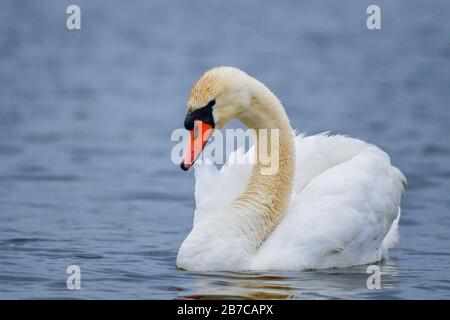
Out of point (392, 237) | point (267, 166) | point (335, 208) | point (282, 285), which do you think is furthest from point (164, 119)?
point (282, 285)

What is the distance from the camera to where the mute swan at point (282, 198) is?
1126cm

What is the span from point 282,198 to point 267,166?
0.37 metres

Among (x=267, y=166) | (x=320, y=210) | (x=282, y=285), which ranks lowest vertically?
(x=282, y=285)

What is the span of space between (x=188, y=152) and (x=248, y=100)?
3.26 feet

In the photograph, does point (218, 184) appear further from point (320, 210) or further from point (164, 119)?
point (164, 119)

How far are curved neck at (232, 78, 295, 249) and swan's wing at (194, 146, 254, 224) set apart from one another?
250mm

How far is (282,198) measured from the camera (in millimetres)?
12055

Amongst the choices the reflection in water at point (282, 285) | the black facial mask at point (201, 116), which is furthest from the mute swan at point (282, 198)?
the reflection in water at point (282, 285)

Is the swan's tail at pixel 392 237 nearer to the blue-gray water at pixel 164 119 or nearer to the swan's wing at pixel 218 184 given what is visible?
the blue-gray water at pixel 164 119

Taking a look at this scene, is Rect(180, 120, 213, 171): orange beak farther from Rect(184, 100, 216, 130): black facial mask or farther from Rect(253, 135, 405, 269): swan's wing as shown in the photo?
Rect(253, 135, 405, 269): swan's wing

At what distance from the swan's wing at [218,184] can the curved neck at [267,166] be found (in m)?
0.25
